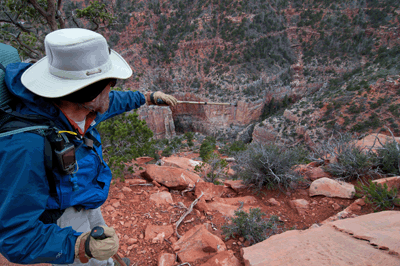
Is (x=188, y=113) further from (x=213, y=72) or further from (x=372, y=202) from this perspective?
(x=372, y=202)

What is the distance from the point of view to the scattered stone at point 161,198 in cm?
334

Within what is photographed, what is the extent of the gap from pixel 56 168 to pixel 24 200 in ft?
0.67

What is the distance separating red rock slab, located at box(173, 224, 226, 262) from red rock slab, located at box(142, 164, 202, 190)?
150 cm

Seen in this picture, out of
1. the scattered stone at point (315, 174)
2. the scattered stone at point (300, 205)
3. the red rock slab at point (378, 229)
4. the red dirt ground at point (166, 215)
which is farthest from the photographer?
the scattered stone at point (315, 174)

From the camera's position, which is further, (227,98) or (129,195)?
(227,98)

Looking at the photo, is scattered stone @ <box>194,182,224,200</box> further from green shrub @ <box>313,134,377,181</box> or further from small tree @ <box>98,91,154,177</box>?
green shrub @ <box>313,134,377,181</box>

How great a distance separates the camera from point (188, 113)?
24.6 m

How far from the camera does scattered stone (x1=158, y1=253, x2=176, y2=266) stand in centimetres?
216

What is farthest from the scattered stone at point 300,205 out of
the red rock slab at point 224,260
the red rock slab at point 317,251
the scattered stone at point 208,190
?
the red rock slab at point 224,260

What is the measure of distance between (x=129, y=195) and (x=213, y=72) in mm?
21911

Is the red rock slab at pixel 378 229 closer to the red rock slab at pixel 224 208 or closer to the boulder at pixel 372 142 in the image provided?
the red rock slab at pixel 224 208

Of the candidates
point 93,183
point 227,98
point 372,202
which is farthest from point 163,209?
point 227,98

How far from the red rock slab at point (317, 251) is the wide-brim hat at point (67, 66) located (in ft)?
6.45

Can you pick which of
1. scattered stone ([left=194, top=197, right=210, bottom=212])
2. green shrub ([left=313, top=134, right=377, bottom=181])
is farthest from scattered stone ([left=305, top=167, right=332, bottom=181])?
scattered stone ([left=194, top=197, right=210, bottom=212])
